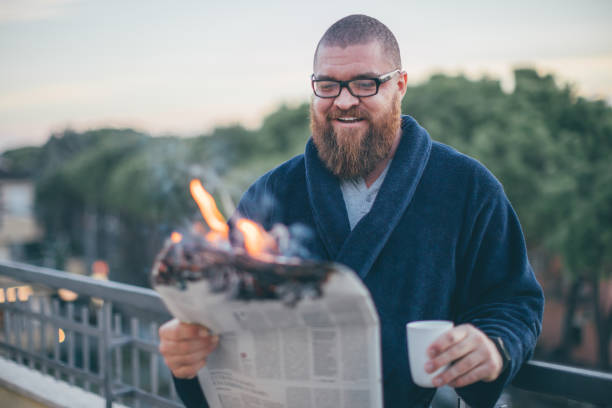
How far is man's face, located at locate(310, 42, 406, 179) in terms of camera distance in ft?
4.61

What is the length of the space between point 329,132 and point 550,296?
→ 19.0 m

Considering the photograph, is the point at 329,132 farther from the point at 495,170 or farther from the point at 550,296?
the point at 550,296

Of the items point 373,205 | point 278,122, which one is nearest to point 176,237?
point 373,205

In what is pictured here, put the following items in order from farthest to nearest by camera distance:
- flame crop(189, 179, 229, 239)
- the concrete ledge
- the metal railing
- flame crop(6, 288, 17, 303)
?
flame crop(6, 288, 17, 303), the concrete ledge, the metal railing, flame crop(189, 179, 229, 239)

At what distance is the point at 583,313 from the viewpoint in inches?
717

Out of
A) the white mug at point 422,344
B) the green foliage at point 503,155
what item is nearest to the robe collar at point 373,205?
the white mug at point 422,344

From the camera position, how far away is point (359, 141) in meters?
1.47

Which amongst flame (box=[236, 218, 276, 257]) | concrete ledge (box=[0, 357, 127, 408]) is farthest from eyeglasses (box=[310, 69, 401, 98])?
concrete ledge (box=[0, 357, 127, 408])

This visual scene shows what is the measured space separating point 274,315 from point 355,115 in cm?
67

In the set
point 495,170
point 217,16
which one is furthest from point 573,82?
point 217,16

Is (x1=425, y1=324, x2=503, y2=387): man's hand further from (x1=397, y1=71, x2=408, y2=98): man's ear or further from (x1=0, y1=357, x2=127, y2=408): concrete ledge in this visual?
(x1=0, y1=357, x2=127, y2=408): concrete ledge

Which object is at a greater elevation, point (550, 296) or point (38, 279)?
point (38, 279)

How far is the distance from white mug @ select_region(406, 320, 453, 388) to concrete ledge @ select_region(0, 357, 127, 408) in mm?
1869

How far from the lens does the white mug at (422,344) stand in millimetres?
1042
